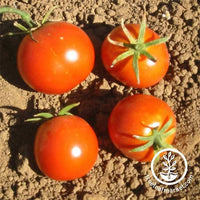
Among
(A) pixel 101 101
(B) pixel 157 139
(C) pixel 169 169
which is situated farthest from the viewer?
(A) pixel 101 101

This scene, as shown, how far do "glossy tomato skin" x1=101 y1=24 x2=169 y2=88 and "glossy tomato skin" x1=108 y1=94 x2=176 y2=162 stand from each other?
0.11m

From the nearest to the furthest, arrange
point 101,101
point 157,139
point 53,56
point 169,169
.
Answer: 1. point 157,139
2. point 53,56
3. point 169,169
4. point 101,101

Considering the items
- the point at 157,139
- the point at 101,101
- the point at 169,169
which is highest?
the point at 157,139

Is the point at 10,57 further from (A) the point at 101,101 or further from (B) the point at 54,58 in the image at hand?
(A) the point at 101,101

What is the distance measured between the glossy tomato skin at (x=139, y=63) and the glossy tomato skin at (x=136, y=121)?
114 mm

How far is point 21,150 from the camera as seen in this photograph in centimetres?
251

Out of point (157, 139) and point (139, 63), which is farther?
point (139, 63)

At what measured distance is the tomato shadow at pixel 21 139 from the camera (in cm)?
249

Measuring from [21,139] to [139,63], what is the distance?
0.79 m

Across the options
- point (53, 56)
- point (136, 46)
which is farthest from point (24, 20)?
point (136, 46)

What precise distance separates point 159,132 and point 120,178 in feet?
1.29

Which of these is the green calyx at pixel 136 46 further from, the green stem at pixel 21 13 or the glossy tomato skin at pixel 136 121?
the green stem at pixel 21 13

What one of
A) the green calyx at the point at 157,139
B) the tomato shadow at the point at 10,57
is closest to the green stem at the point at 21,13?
the tomato shadow at the point at 10,57

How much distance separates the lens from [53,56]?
2.38 metres
